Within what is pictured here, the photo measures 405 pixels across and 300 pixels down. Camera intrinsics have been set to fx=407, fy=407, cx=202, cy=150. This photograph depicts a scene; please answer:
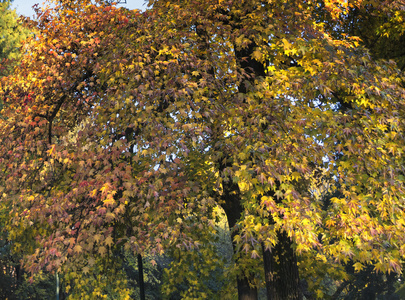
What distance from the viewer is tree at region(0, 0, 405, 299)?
23.0 ft

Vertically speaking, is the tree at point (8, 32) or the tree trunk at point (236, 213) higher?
the tree at point (8, 32)

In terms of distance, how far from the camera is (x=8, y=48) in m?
25.4

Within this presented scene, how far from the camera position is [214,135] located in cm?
859

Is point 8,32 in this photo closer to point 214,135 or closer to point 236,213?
point 236,213

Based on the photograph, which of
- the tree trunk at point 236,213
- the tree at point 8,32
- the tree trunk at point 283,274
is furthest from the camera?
the tree at point 8,32

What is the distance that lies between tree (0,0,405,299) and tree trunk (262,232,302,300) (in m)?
0.03

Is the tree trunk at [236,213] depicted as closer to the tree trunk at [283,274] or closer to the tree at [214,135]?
the tree at [214,135]

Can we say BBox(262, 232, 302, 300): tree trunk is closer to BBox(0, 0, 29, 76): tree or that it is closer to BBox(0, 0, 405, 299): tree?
BBox(0, 0, 405, 299): tree

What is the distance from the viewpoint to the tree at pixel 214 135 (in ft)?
23.0

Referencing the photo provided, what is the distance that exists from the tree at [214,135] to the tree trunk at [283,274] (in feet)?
0.09

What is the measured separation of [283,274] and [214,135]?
10.7ft

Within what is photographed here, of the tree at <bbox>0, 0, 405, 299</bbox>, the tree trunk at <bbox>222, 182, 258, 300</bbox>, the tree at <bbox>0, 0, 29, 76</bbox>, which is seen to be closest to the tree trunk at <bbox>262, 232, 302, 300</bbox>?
the tree at <bbox>0, 0, 405, 299</bbox>

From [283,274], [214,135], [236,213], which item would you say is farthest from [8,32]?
[283,274]

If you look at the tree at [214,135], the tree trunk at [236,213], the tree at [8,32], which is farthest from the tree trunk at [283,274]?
the tree at [8,32]
